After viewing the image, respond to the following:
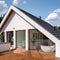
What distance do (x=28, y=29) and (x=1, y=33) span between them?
812cm

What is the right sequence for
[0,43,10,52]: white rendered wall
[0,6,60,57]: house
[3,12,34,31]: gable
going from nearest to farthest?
[0,6,60,57]: house < [0,43,10,52]: white rendered wall < [3,12,34,31]: gable

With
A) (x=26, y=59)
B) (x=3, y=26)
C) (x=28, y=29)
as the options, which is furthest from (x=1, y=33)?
(x=26, y=59)

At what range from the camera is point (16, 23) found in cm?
2497

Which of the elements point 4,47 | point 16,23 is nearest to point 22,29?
point 16,23

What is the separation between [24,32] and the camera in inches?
974

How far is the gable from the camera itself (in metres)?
23.5

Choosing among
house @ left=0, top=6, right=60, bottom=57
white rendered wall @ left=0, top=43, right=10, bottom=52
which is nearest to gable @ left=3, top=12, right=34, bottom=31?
house @ left=0, top=6, right=60, bottom=57

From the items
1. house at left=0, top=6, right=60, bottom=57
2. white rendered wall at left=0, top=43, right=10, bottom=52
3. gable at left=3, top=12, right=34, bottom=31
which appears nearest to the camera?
house at left=0, top=6, right=60, bottom=57

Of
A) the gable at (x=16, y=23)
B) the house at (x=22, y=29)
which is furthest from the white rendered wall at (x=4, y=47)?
the gable at (x=16, y=23)

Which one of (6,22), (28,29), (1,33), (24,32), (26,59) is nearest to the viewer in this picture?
(26,59)

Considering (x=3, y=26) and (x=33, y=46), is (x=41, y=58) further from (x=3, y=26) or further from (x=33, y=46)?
(x=3, y=26)

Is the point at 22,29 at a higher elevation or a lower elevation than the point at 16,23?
lower

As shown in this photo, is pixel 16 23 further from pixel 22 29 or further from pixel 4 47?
pixel 4 47

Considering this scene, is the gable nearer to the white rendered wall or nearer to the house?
the house
